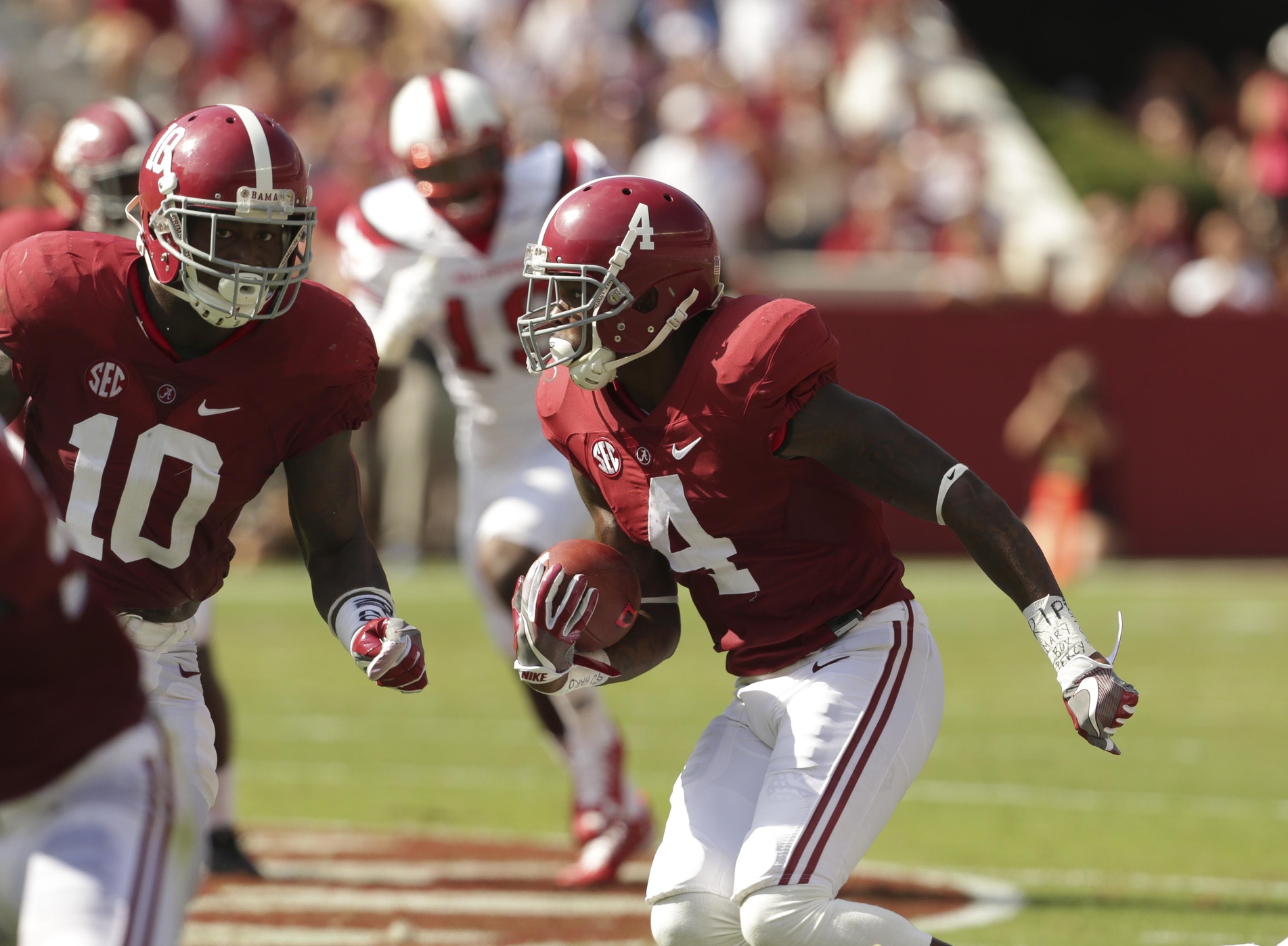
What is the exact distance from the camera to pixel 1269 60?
21.3m

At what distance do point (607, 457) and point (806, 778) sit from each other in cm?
77

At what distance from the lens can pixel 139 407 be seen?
374 cm

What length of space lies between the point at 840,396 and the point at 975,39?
19426 millimetres

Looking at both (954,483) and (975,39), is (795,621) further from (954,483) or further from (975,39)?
(975,39)

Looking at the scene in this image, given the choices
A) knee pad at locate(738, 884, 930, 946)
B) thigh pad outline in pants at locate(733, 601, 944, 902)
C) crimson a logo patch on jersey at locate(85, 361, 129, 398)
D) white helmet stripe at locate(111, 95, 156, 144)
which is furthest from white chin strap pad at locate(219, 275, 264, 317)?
white helmet stripe at locate(111, 95, 156, 144)

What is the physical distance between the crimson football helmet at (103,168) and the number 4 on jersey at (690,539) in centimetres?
276

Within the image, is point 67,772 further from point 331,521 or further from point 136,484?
point 331,521

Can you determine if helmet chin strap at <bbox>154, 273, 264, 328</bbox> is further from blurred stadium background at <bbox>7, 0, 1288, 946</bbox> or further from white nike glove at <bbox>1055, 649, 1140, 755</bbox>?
blurred stadium background at <bbox>7, 0, 1288, 946</bbox>

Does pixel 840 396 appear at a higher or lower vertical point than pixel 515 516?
higher

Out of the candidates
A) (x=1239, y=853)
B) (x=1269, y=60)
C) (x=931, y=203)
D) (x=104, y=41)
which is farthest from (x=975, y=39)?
(x=1239, y=853)

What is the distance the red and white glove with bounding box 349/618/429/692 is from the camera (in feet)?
11.8

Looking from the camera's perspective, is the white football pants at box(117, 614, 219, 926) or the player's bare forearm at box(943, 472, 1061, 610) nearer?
the player's bare forearm at box(943, 472, 1061, 610)

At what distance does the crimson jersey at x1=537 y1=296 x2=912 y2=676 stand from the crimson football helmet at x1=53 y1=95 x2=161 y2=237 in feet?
8.49

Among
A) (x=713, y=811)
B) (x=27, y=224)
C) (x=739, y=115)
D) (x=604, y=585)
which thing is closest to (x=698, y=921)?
(x=713, y=811)
